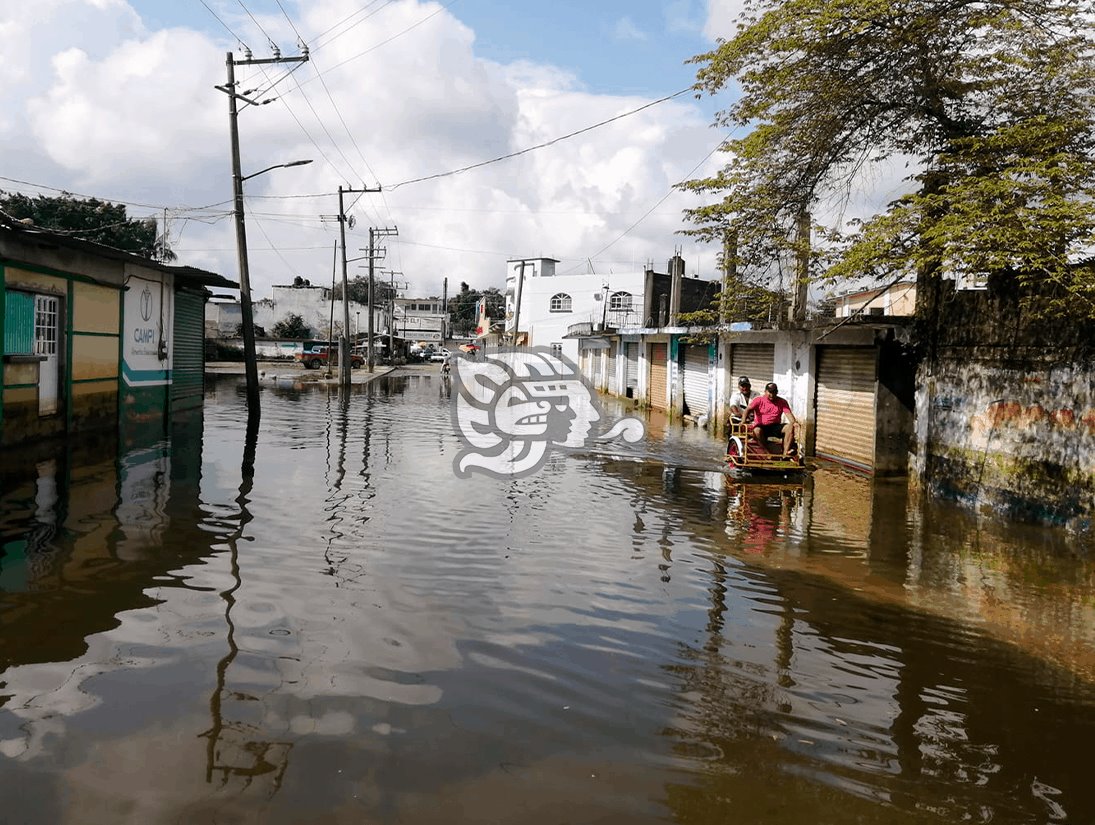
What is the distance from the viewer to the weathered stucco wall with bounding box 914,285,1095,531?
10.2 m

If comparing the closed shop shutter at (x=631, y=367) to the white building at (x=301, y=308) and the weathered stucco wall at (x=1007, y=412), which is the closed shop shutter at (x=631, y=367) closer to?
the weathered stucco wall at (x=1007, y=412)

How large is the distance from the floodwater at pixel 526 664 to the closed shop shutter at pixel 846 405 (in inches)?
175

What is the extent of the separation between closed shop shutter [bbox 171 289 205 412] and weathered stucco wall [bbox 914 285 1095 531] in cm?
Answer: 1744

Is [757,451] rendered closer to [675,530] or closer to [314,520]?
[675,530]

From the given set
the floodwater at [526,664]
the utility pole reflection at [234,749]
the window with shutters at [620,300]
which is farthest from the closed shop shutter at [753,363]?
the window with shutters at [620,300]

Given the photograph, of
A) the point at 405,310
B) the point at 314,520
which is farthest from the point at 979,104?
the point at 405,310

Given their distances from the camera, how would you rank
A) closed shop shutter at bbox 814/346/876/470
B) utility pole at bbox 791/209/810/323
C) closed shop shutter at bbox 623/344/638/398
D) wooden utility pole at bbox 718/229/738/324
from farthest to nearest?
1. closed shop shutter at bbox 623/344/638/398
2. wooden utility pole at bbox 718/229/738/324
3. closed shop shutter at bbox 814/346/876/470
4. utility pole at bbox 791/209/810/323

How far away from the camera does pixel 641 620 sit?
6488mm

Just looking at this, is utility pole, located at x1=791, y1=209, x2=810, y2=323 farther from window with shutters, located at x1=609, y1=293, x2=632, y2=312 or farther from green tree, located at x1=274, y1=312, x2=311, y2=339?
green tree, located at x1=274, y1=312, x2=311, y2=339

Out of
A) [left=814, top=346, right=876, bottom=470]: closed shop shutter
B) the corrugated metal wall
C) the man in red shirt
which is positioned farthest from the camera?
the corrugated metal wall

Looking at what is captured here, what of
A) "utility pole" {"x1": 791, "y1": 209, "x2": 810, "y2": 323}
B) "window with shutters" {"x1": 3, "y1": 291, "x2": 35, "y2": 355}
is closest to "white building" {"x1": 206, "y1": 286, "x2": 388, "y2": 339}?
"window with shutters" {"x1": 3, "y1": 291, "x2": 35, "y2": 355}

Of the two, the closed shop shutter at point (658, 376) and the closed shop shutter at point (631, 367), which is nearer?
the closed shop shutter at point (658, 376)

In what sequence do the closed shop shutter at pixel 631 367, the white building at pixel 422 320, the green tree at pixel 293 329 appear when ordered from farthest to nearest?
the white building at pixel 422 320
the green tree at pixel 293 329
the closed shop shutter at pixel 631 367

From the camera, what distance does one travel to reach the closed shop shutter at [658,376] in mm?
29469
